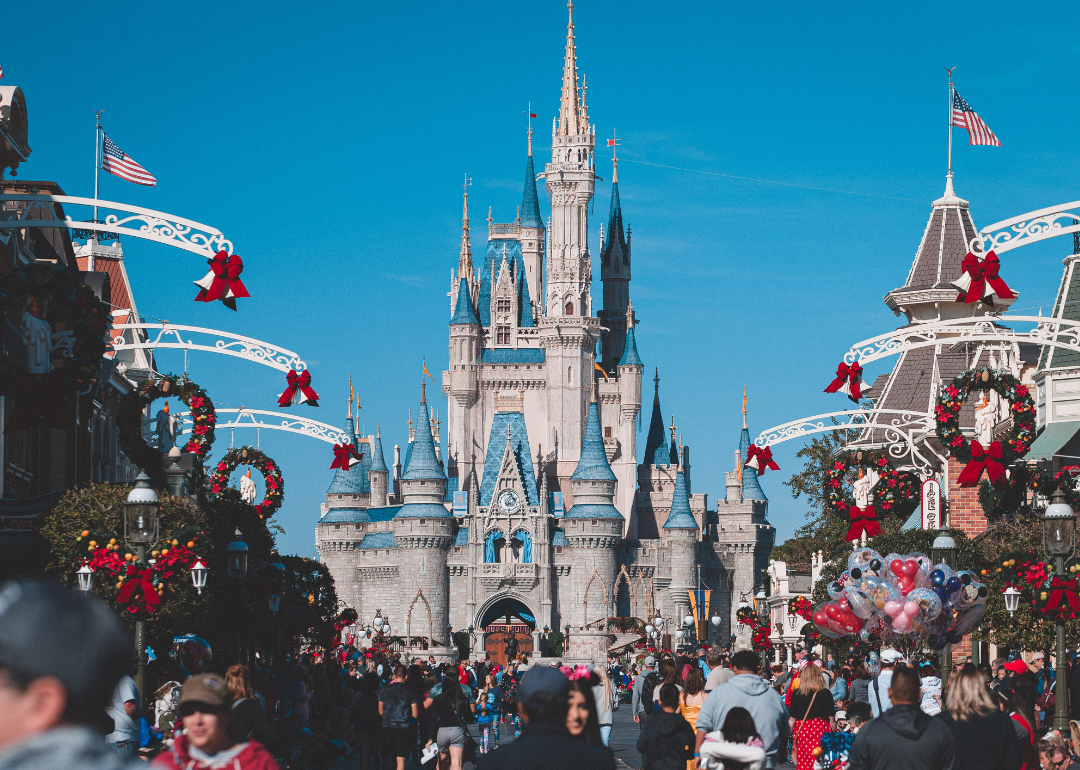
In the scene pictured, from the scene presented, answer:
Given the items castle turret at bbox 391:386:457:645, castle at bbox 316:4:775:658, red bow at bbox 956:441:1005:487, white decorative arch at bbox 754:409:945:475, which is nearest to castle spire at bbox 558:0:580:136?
castle at bbox 316:4:775:658

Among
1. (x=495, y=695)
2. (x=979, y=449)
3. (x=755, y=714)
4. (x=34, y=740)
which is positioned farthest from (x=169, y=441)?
(x=34, y=740)

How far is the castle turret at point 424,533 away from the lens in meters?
96.0

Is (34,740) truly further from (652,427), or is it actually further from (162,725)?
(652,427)

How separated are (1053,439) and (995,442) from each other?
9.25 m

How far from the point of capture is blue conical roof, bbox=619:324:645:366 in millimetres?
107812

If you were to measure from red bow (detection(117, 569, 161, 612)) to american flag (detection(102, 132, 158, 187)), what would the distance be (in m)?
13.8

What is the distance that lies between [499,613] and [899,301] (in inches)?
2223

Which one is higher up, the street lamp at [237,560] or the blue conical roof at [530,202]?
the blue conical roof at [530,202]

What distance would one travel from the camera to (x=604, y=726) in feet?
49.9

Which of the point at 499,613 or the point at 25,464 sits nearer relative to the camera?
the point at 25,464

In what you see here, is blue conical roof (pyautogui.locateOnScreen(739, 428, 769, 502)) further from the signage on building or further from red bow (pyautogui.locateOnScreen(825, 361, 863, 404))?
red bow (pyautogui.locateOnScreen(825, 361, 863, 404))

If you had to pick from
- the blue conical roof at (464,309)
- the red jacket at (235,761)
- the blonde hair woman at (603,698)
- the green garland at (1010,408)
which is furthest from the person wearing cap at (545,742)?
the blue conical roof at (464,309)

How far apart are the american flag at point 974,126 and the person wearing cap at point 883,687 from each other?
45.1ft

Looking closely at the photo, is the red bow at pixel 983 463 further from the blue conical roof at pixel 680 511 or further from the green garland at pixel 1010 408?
the blue conical roof at pixel 680 511
